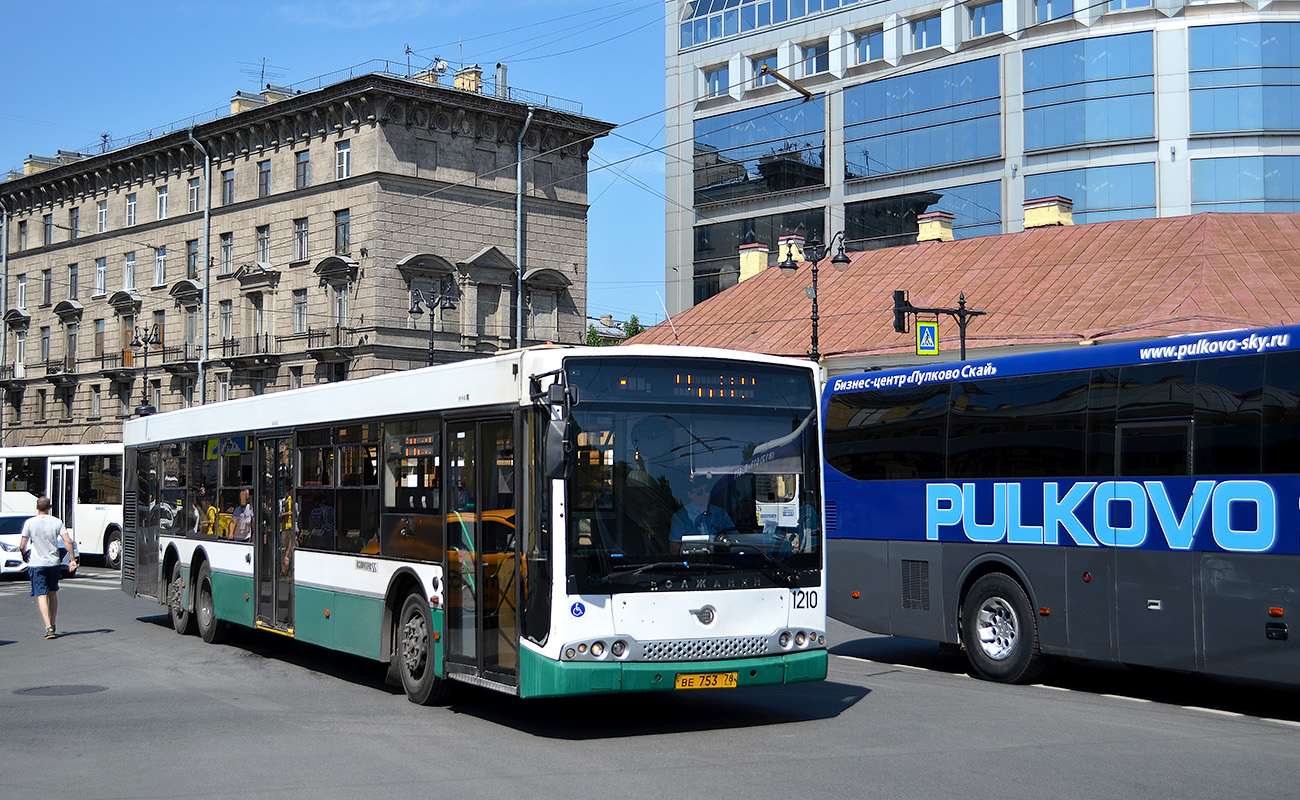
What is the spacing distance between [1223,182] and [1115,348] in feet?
136

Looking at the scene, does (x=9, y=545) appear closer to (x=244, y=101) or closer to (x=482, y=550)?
(x=482, y=550)

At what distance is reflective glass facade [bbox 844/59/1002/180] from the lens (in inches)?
2087

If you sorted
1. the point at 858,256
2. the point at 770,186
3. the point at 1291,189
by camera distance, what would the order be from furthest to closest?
the point at 770,186
the point at 1291,189
the point at 858,256

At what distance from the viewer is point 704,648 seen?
995 cm

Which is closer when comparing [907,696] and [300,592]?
[907,696]

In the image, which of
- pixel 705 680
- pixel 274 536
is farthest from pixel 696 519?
pixel 274 536

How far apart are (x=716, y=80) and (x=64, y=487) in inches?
1490

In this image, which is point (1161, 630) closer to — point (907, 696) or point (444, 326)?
point (907, 696)

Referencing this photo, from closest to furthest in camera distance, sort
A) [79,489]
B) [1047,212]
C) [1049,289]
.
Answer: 1. [79,489]
2. [1049,289]
3. [1047,212]

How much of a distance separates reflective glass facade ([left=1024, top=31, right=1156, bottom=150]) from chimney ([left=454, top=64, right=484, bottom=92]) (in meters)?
23.2

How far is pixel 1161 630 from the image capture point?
11422 millimetres

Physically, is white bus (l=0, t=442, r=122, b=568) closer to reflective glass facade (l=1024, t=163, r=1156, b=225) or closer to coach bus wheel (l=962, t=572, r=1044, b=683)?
coach bus wheel (l=962, t=572, r=1044, b=683)

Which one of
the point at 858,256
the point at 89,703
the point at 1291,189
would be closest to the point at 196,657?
the point at 89,703

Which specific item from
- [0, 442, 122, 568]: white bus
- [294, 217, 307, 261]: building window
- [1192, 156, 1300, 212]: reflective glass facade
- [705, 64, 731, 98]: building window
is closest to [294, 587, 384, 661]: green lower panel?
[0, 442, 122, 568]: white bus
